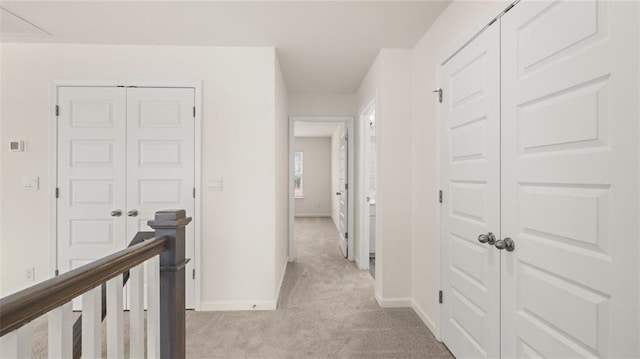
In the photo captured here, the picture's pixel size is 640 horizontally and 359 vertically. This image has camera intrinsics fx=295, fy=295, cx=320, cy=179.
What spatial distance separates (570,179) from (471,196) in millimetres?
680

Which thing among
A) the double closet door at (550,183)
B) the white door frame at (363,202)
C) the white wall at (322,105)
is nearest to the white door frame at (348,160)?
the white wall at (322,105)

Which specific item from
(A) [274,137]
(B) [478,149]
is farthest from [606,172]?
(A) [274,137]

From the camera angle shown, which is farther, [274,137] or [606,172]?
[274,137]

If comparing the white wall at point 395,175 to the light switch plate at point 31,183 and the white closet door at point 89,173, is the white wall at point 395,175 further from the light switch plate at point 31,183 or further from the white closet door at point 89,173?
the light switch plate at point 31,183

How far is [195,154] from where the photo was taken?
270cm

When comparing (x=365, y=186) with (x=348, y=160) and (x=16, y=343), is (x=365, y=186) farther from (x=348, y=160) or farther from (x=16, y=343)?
(x=16, y=343)

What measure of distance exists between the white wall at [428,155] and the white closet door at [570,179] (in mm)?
653

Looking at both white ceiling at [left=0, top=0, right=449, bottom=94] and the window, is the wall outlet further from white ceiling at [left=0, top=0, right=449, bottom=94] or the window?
the window

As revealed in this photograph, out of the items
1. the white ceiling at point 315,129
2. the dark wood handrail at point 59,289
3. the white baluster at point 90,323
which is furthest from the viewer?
the white ceiling at point 315,129

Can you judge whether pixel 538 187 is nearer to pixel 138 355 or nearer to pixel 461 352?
pixel 461 352

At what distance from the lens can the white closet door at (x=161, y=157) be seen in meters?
2.68

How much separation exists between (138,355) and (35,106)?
2716mm

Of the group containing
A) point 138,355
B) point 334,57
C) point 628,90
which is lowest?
point 138,355

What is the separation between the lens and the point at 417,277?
2637mm
